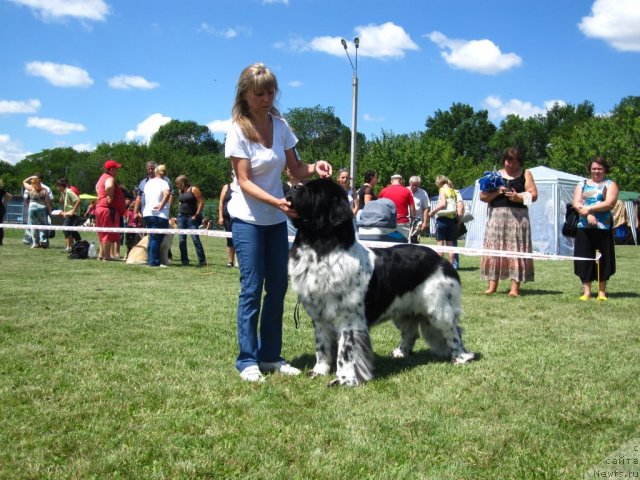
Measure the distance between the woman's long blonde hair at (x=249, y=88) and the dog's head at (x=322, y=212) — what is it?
585 mm

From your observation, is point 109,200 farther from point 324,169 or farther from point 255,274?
point 324,169

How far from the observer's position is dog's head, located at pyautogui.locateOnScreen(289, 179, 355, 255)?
409 cm

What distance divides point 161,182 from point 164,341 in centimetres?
729

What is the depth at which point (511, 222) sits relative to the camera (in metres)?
8.77

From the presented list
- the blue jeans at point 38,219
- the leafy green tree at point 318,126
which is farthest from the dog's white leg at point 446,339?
the leafy green tree at point 318,126

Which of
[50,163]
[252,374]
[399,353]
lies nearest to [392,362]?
[399,353]

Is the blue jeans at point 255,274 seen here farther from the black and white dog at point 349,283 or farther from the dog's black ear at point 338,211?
the dog's black ear at point 338,211

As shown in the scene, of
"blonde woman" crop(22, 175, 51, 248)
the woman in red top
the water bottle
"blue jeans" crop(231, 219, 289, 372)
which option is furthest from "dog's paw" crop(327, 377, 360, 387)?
"blonde woman" crop(22, 175, 51, 248)

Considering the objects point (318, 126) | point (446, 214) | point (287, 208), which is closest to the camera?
point (287, 208)

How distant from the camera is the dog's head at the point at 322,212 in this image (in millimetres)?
4094

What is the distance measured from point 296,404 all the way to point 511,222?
588 centimetres

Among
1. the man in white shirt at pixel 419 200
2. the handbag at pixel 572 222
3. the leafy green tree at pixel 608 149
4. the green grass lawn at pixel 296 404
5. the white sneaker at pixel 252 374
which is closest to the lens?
the green grass lawn at pixel 296 404

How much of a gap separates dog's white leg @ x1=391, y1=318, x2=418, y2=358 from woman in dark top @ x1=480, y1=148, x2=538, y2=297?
3.92 meters

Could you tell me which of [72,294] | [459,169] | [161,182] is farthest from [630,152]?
[72,294]
